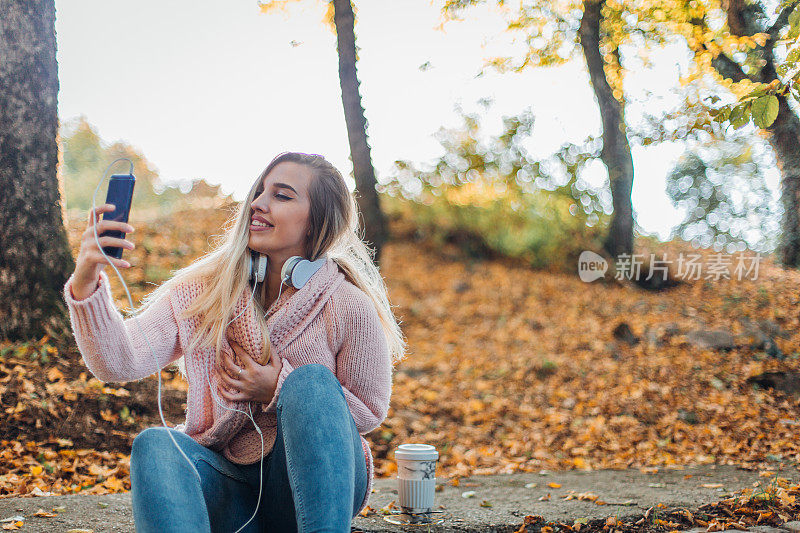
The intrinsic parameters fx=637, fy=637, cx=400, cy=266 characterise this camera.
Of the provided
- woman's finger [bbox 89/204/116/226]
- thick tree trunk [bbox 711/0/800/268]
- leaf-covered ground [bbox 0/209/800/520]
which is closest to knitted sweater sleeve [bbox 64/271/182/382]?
woman's finger [bbox 89/204/116/226]

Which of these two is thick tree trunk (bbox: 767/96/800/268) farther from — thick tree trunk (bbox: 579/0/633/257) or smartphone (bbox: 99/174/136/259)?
smartphone (bbox: 99/174/136/259)

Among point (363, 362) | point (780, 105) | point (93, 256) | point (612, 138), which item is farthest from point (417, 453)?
point (612, 138)

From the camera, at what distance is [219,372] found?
1.61m

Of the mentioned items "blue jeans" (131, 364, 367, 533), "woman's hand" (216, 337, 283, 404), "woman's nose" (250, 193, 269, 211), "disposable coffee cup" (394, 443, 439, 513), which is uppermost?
"woman's nose" (250, 193, 269, 211)

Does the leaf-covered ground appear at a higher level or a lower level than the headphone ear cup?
lower

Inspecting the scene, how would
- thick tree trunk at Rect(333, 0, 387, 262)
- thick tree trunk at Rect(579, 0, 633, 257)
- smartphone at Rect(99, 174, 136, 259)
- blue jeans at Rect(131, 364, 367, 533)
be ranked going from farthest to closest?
thick tree trunk at Rect(579, 0, 633, 257) < thick tree trunk at Rect(333, 0, 387, 262) < smartphone at Rect(99, 174, 136, 259) < blue jeans at Rect(131, 364, 367, 533)

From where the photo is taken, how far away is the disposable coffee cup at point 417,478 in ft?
7.04

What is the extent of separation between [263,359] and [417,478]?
0.86m

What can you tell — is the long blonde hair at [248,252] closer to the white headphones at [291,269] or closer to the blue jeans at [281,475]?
the white headphones at [291,269]

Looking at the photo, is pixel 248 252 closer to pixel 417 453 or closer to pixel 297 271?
pixel 297 271

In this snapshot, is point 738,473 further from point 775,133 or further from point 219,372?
point 219,372

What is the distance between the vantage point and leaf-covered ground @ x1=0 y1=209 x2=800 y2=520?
119 inches

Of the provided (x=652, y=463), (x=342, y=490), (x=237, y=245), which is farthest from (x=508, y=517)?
(x=652, y=463)

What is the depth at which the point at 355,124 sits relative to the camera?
167 inches
